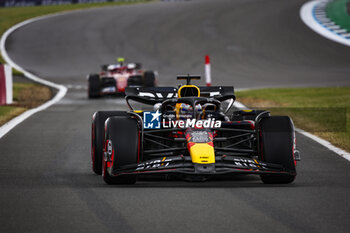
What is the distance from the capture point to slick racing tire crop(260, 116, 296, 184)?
8.51 meters

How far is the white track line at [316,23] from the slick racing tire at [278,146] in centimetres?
2587

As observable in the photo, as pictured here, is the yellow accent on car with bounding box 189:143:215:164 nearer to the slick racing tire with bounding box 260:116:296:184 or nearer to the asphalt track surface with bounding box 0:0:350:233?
the asphalt track surface with bounding box 0:0:350:233

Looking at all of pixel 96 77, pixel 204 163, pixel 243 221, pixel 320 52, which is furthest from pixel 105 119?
pixel 320 52

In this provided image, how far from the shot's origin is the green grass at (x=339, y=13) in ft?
122

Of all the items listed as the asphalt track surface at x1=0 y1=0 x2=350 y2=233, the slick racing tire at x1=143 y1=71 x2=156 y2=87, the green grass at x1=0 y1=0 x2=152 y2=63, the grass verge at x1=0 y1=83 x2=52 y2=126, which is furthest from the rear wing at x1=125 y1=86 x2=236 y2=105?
the green grass at x1=0 y1=0 x2=152 y2=63

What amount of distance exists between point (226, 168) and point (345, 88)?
49.1 ft

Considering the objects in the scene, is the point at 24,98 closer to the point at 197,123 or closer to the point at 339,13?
the point at 197,123

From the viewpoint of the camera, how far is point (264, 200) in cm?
739

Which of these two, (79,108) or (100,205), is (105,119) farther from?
(79,108)

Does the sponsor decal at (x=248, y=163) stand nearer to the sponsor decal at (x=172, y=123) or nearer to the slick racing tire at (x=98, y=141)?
the sponsor decal at (x=172, y=123)

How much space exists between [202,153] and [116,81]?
14.7 meters

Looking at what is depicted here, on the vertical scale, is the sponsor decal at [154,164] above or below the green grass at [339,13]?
below

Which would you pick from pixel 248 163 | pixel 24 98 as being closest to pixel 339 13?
pixel 24 98

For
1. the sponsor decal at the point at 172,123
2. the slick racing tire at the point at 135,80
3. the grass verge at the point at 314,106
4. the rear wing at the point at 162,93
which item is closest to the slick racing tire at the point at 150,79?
the slick racing tire at the point at 135,80
